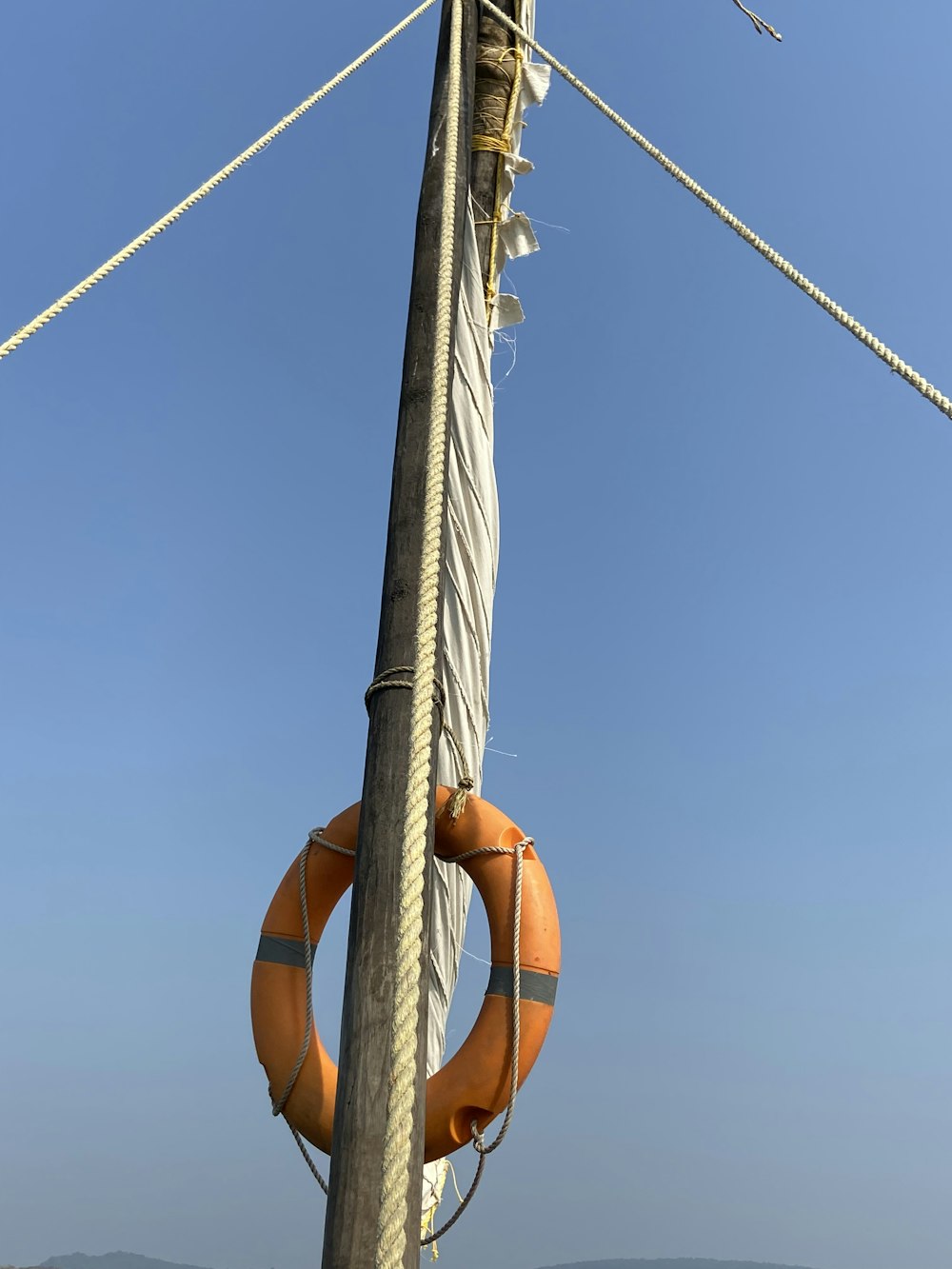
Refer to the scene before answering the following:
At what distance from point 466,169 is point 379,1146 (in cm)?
262

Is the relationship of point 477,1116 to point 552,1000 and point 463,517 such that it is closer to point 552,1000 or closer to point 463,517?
point 552,1000

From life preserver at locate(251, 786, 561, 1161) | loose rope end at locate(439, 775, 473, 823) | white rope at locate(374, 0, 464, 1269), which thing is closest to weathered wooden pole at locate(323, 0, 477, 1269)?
white rope at locate(374, 0, 464, 1269)

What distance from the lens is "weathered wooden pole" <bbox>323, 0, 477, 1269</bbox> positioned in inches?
73.0

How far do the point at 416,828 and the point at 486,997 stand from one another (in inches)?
28.3

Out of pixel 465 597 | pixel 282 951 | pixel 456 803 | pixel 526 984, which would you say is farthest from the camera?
pixel 465 597

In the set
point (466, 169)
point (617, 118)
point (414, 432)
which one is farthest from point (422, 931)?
point (617, 118)

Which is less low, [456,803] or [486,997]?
[456,803]

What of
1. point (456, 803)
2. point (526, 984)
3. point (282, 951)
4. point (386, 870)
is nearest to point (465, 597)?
point (456, 803)

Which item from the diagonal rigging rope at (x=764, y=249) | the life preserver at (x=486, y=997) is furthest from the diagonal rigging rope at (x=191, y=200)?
the life preserver at (x=486, y=997)

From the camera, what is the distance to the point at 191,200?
10.9 feet

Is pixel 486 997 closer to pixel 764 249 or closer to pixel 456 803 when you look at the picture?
pixel 456 803

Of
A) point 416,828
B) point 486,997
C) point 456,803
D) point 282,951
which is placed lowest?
point 486,997

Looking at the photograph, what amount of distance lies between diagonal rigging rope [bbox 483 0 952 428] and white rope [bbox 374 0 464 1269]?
945 millimetres

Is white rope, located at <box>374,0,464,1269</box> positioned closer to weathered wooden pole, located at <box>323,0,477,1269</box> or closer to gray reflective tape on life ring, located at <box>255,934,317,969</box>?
weathered wooden pole, located at <box>323,0,477,1269</box>
